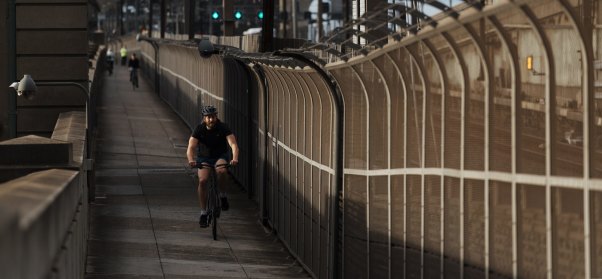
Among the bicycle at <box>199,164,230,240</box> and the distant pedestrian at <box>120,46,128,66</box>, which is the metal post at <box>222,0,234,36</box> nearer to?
the bicycle at <box>199,164,230,240</box>

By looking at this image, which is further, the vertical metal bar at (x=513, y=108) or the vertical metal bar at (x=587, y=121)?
the vertical metal bar at (x=513, y=108)

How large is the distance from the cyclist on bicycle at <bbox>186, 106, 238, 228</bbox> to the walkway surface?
67 centimetres

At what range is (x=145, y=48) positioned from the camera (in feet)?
265

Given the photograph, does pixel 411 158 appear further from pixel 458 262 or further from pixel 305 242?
pixel 305 242

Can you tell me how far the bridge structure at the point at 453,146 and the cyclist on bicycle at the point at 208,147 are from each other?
4.20 ft

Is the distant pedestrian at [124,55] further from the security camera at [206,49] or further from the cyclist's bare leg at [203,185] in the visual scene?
the cyclist's bare leg at [203,185]

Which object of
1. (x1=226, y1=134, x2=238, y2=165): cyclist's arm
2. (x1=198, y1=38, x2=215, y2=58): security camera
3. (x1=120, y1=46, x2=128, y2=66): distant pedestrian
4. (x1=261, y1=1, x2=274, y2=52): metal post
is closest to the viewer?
(x1=226, y1=134, x2=238, y2=165): cyclist's arm

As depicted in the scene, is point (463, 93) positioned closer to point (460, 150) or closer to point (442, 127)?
point (460, 150)

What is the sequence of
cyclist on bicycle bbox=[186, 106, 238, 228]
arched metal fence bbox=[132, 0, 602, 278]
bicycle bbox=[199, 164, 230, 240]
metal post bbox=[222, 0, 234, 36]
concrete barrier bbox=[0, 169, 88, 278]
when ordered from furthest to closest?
metal post bbox=[222, 0, 234, 36] < bicycle bbox=[199, 164, 230, 240] < cyclist on bicycle bbox=[186, 106, 238, 228] < arched metal fence bbox=[132, 0, 602, 278] < concrete barrier bbox=[0, 169, 88, 278]

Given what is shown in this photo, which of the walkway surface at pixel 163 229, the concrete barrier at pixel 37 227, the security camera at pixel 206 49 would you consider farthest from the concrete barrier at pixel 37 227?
the security camera at pixel 206 49

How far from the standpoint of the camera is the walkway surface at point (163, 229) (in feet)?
51.6

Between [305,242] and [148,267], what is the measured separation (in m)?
1.83

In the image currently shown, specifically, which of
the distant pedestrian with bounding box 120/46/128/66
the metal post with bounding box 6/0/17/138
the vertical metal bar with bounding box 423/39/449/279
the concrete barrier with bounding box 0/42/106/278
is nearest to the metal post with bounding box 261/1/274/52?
the metal post with bounding box 6/0/17/138

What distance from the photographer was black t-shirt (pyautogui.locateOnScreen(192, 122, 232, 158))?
1825cm
